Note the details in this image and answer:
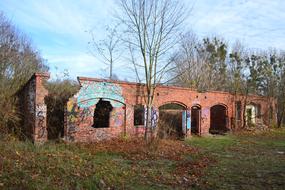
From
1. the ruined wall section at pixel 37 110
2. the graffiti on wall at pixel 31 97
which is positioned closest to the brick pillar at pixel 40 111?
the ruined wall section at pixel 37 110

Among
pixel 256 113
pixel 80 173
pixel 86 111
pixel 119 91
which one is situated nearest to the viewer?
pixel 80 173

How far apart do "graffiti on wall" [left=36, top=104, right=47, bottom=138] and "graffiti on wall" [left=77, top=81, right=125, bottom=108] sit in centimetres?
181

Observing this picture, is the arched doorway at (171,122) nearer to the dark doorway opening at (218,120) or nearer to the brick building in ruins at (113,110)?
the brick building in ruins at (113,110)

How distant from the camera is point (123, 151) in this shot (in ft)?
42.4

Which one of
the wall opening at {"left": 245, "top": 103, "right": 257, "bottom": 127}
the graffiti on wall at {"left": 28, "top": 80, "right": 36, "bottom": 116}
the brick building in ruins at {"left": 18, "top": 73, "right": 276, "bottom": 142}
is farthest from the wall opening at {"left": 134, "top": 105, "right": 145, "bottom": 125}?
the wall opening at {"left": 245, "top": 103, "right": 257, "bottom": 127}

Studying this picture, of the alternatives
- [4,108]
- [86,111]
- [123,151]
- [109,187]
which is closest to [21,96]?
[4,108]

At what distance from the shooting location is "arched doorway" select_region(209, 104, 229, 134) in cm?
2512

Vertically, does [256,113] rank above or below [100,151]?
above

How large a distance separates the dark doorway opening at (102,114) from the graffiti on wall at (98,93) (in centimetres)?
65

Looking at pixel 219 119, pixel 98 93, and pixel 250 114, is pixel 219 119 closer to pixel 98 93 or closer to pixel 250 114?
pixel 250 114

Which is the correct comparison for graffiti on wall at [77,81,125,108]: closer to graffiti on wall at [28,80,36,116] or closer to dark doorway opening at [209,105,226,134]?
graffiti on wall at [28,80,36,116]

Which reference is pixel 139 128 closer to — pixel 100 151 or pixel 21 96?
pixel 100 151

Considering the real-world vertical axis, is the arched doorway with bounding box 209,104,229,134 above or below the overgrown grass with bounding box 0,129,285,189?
above

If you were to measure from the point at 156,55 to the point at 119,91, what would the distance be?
3336 mm
